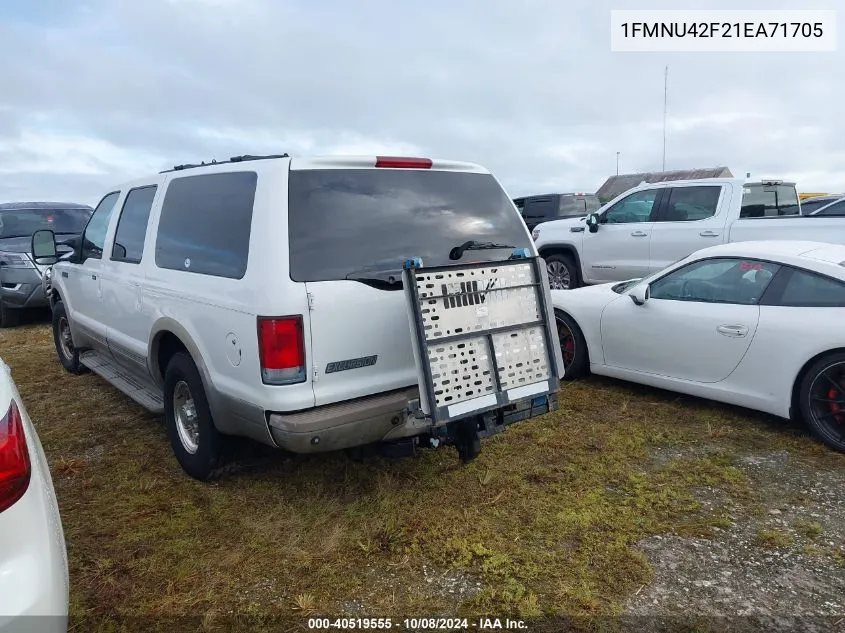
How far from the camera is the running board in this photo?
438 centimetres

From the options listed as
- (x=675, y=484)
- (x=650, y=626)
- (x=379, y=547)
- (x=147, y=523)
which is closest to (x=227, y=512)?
(x=147, y=523)

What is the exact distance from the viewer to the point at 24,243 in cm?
990

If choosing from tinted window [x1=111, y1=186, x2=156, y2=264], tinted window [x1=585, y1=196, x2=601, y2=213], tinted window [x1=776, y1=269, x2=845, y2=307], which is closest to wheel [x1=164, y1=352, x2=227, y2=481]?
tinted window [x1=111, y1=186, x2=156, y2=264]

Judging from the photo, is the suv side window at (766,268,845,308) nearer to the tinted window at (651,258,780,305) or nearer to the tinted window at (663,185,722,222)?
the tinted window at (651,258,780,305)

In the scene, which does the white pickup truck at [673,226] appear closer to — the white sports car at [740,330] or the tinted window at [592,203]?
the white sports car at [740,330]

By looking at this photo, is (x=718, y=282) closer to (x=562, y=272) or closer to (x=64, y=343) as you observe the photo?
(x=562, y=272)

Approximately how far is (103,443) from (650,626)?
4.02 meters

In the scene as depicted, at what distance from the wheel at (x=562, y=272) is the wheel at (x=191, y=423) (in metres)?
7.15

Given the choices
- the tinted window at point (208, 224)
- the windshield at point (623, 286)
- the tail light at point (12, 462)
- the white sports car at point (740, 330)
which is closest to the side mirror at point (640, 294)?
the white sports car at point (740, 330)

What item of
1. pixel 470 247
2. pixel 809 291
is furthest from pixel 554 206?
pixel 470 247

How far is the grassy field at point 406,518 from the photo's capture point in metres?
2.89

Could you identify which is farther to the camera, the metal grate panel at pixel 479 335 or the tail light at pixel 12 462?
the metal grate panel at pixel 479 335

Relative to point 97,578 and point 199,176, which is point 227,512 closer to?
point 97,578

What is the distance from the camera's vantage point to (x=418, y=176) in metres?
3.70
